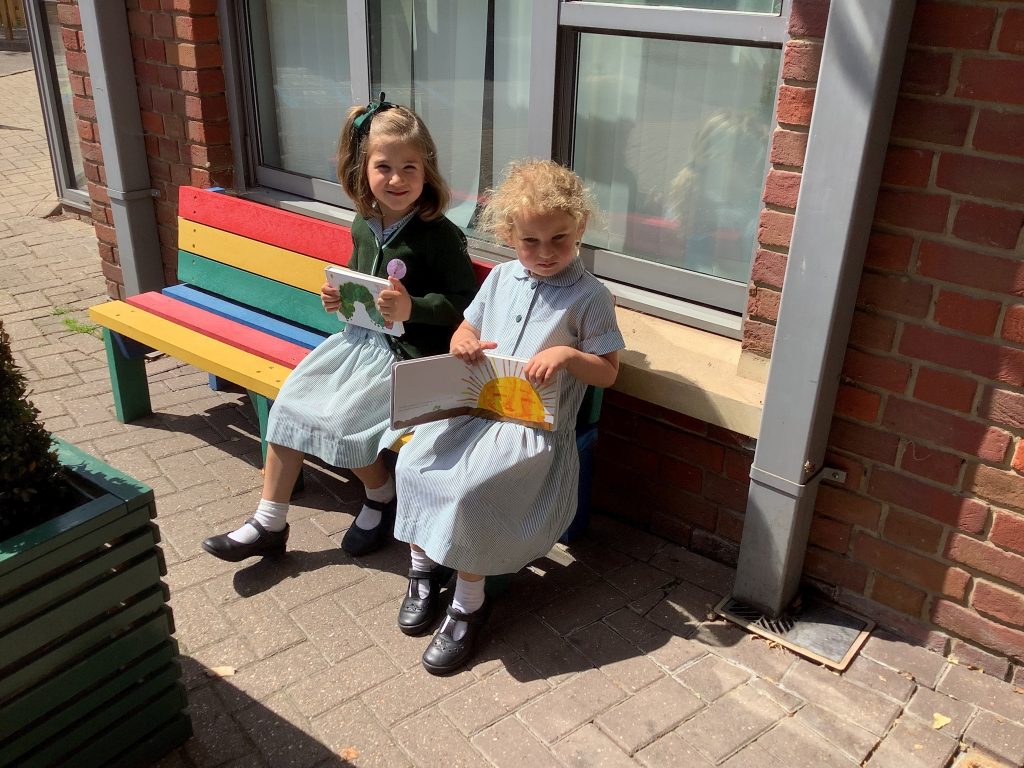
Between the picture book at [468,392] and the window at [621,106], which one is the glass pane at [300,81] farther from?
the picture book at [468,392]

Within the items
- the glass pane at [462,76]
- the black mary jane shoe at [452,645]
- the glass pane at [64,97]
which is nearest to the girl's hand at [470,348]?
the black mary jane shoe at [452,645]

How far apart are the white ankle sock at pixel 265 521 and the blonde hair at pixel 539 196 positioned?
1228 mm

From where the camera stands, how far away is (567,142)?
3488 mm

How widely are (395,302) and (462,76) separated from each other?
1.38 metres

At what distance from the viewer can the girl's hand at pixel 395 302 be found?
114 inches

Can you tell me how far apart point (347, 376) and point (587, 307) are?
950 millimetres

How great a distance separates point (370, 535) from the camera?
326cm

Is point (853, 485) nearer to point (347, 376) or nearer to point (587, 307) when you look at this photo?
point (587, 307)

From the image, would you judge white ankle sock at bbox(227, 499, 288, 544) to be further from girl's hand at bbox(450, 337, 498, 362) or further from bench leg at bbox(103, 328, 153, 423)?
bench leg at bbox(103, 328, 153, 423)

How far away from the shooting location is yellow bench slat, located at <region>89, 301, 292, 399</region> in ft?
11.3

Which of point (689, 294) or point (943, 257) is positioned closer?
point (943, 257)

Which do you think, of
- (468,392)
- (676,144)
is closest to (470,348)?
(468,392)

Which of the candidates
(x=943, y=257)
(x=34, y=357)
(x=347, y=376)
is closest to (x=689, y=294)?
(x=943, y=257)

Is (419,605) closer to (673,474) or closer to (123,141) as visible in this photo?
(673,474)
